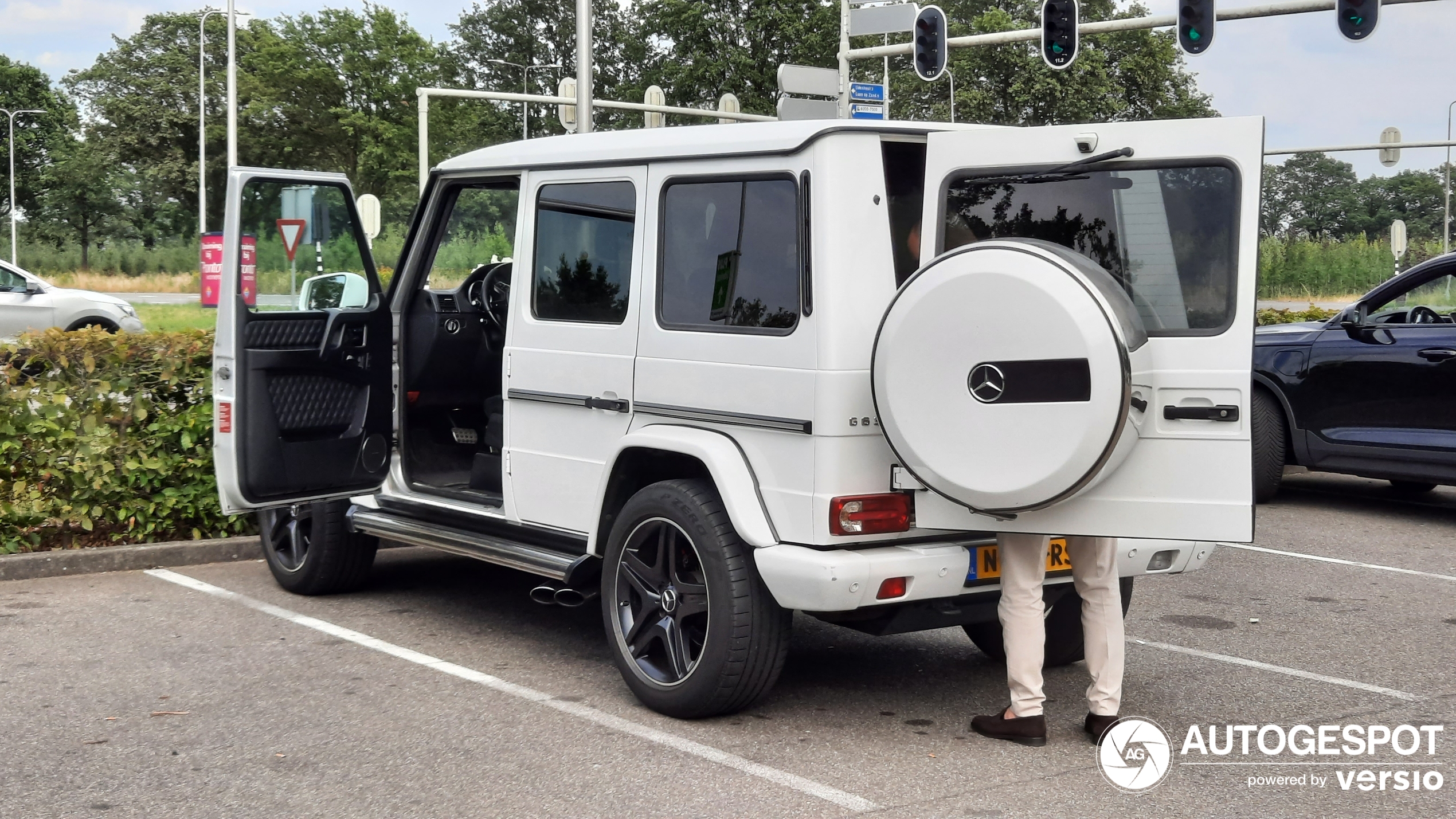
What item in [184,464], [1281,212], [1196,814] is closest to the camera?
[1196,814]

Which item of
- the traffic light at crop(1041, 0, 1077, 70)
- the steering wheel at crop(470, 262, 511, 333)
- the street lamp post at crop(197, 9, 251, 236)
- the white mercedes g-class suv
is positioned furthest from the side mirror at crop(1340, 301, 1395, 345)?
the street lamp post at crop(197, 9, 251, 236)

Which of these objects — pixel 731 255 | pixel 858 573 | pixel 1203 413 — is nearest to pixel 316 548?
pixel 731 255

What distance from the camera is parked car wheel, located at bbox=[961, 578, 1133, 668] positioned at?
19.0ft

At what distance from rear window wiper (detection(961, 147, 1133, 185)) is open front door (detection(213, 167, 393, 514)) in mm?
3061

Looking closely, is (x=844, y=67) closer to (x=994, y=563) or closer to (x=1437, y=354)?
(x=1437, y=354)

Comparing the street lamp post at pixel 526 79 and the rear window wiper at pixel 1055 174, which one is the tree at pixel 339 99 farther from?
the rear window wiper at pixel 1055 174

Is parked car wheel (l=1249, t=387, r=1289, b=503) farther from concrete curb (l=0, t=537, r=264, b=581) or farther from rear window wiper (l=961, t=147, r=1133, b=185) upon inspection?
concrete curb (l=0, t=537, r=264, b=581)

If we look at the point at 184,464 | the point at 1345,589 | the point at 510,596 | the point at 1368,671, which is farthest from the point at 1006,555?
the point at 184,464

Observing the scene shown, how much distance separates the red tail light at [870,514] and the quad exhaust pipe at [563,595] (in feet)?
4.18

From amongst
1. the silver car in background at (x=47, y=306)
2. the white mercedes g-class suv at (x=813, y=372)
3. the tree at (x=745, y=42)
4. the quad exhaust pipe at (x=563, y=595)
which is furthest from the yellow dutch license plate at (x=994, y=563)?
the tree at (x=745, y=42)

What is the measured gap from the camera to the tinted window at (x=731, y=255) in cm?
486

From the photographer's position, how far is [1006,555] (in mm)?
4699

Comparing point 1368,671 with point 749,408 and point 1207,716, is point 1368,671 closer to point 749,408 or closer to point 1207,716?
point 1207,716

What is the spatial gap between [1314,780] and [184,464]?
6.08m
